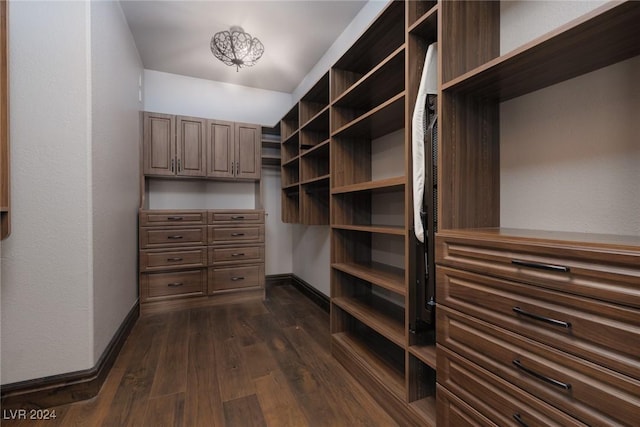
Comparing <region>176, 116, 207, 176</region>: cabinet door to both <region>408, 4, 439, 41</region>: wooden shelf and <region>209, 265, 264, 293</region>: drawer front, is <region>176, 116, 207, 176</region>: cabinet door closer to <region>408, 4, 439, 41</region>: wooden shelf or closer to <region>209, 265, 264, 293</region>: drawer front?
<region>209, 265, 264, 293</region>: drawer front

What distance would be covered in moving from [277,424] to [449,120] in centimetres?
163

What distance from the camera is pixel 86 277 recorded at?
1562mm

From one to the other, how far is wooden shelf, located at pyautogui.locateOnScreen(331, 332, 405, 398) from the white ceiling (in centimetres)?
257

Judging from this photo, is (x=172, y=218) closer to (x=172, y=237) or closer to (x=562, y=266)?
(x=172, y=237)

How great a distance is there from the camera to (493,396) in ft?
2.89

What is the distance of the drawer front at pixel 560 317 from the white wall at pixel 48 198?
6.51 ft

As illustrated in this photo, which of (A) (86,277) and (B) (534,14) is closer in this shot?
(B) (534,14)

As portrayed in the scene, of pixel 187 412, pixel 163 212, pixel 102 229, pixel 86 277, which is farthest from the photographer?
pixel 163 212

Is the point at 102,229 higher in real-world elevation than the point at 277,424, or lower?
higher

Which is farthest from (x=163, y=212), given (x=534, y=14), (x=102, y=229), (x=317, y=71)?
(x=534, y=14)

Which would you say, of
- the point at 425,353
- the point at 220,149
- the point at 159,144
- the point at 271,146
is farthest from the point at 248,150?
the point at 425,353

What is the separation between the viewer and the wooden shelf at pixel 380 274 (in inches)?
55.7

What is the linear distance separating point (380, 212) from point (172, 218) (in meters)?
2.18

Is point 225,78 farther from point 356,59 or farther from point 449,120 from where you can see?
point 449,120
